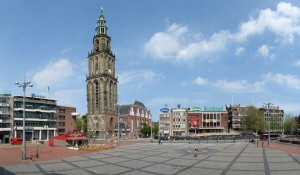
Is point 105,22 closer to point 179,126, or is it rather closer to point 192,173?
point 179,126

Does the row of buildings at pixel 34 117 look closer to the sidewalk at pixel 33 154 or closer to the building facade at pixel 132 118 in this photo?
the building facade at pixel 132 118

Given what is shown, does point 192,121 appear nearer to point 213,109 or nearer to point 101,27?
point 213,109

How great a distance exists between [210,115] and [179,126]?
47.2 ft

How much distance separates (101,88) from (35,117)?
3128 cm

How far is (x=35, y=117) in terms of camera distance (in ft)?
300

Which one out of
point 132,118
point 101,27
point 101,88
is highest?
point 101,27

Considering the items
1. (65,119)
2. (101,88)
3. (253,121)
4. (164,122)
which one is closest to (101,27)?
(101,88)

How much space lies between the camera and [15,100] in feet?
279

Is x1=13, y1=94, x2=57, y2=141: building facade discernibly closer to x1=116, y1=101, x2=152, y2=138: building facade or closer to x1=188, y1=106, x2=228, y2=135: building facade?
x1=116, y1=101, x2=152, y2=138: building facade

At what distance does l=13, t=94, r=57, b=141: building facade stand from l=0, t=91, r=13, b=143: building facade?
1.33 metres

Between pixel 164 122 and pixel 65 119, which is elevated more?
pixel 65 119

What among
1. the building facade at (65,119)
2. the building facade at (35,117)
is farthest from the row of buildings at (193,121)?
the building facade at (35,117)

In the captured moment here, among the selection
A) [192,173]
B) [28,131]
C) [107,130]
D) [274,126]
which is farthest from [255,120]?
[192,173]

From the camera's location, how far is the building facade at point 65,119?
106 meters
